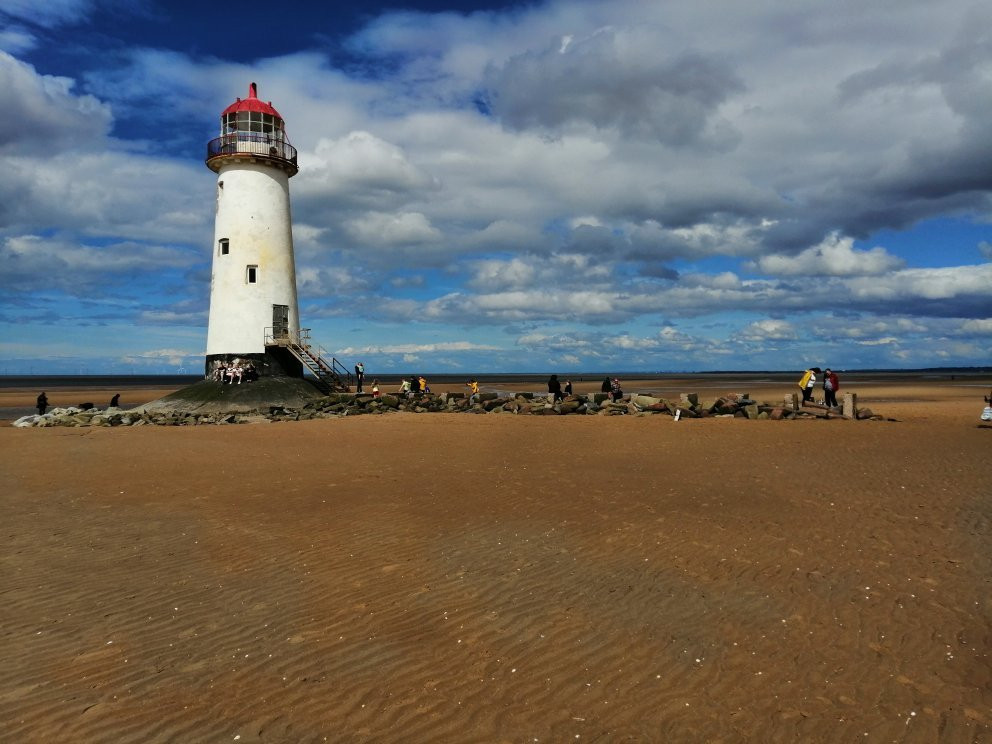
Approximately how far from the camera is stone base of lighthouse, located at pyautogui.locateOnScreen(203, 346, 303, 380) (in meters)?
32.9

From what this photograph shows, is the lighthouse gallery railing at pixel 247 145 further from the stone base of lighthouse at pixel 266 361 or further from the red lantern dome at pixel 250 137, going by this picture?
the stone base of lighthouse at pixel 266 361

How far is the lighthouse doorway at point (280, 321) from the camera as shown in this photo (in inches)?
1308

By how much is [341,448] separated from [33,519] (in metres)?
9.67

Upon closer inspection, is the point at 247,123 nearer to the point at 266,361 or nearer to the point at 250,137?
the point at 250,137

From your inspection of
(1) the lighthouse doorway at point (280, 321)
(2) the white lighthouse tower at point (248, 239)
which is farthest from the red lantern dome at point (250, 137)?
(1) the lighthouse doorway at point (280, 321)

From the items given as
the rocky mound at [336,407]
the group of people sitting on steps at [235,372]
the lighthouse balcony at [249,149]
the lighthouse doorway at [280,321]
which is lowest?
the rocky mound at [336,407]

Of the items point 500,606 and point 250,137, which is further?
point 250,137

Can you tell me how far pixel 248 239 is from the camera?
107ft

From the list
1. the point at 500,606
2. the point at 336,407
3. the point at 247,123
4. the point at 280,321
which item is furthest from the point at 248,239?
the point at 500,606

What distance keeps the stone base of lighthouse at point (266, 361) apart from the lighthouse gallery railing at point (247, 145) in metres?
9.21

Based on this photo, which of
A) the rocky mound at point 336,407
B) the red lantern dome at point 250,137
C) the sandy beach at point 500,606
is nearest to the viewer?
the sandy beach at point 500,606

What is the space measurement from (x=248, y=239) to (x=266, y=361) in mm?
5848

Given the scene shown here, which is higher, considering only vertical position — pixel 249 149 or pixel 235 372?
pixel 249 149

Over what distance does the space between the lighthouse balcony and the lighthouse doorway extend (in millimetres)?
6923
